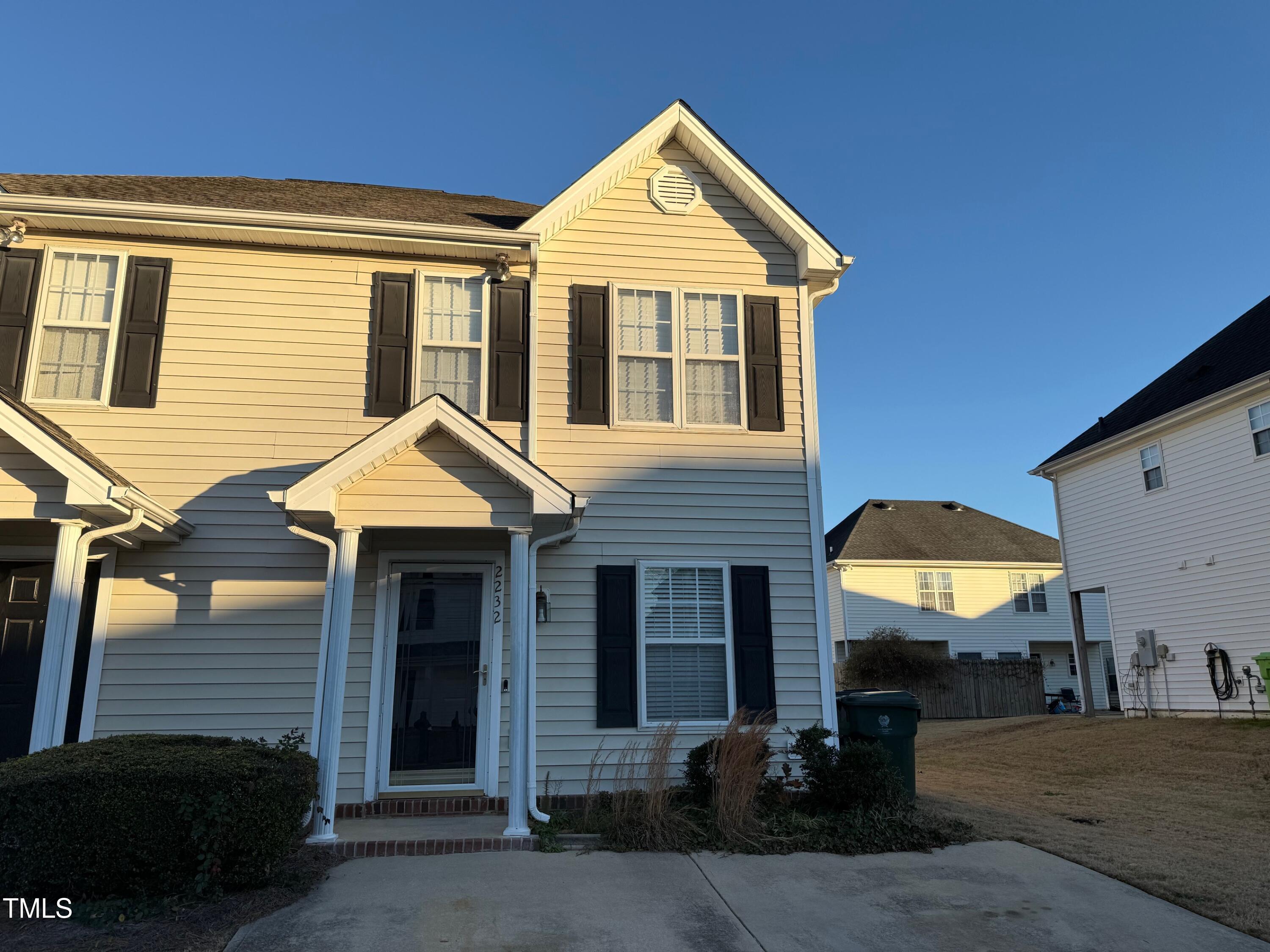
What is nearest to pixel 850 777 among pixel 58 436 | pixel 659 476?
pixel 659 476

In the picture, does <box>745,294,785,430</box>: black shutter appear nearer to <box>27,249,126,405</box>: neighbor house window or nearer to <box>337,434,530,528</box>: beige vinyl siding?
<box>337,434,530,528</box>: beige vinyl siding

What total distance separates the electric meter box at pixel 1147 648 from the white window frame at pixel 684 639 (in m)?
13.0

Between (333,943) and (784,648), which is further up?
(784,648)

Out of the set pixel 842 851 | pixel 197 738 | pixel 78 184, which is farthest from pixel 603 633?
pixel 78 184

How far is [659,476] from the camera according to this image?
8.54 metres

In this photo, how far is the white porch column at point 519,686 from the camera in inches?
262

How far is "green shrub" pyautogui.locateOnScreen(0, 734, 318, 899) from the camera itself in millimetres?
4785

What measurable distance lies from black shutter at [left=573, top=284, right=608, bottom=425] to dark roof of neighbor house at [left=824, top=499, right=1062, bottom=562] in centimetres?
2077

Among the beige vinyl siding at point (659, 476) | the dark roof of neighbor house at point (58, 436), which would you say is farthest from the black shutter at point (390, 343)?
the dark roof of neighbor house at point (58, 436)

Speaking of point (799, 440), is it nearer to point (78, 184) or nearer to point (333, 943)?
point (333, 943)

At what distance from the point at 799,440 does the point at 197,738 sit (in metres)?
5.82

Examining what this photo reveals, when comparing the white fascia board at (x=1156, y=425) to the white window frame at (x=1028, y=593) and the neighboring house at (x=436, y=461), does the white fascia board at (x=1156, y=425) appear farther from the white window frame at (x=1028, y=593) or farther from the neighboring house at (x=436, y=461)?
the neighboring house at (x=436, y=461)

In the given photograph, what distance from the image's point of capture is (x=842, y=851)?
652 centimetres

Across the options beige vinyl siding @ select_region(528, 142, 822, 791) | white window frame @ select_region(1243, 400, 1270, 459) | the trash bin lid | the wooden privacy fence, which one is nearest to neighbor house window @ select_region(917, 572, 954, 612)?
the wooden privacy fence
